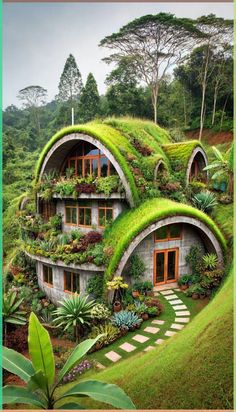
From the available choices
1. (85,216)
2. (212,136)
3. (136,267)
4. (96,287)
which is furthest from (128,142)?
(212,136)

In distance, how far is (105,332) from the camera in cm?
774

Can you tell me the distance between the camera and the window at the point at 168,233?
1020 cm

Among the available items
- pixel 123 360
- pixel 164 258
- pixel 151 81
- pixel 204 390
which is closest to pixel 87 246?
pixel 164 258

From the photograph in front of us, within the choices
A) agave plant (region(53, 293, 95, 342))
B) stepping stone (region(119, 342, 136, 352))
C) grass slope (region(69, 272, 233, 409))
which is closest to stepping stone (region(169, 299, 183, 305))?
stepping stone (region(119, 342, 136, 352))

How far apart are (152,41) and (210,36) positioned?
3046 millimetres

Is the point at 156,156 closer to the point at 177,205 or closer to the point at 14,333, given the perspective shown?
the point at 177,205

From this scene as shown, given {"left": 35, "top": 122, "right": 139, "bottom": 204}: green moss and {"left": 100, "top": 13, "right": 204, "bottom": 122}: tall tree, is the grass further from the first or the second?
{"left": 100, "top": 13, "right": 204, "bottom": 122}: tall tree

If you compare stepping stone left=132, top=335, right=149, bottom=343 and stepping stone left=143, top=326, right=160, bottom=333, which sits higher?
stepping stone left=143, top=326, right=160, bottom=333

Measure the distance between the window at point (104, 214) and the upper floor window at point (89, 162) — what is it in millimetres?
1269

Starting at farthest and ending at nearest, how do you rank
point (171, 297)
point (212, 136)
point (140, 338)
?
→ point (212, 136) < point (171, 297) < point (140, 338)

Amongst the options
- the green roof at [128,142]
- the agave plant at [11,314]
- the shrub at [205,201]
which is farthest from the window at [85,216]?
the shrub at [205,201]

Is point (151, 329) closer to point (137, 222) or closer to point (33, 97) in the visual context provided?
point (137, 222)

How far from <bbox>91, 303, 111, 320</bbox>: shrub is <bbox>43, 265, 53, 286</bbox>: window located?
10.4ft

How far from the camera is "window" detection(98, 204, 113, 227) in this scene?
35.0 feet
